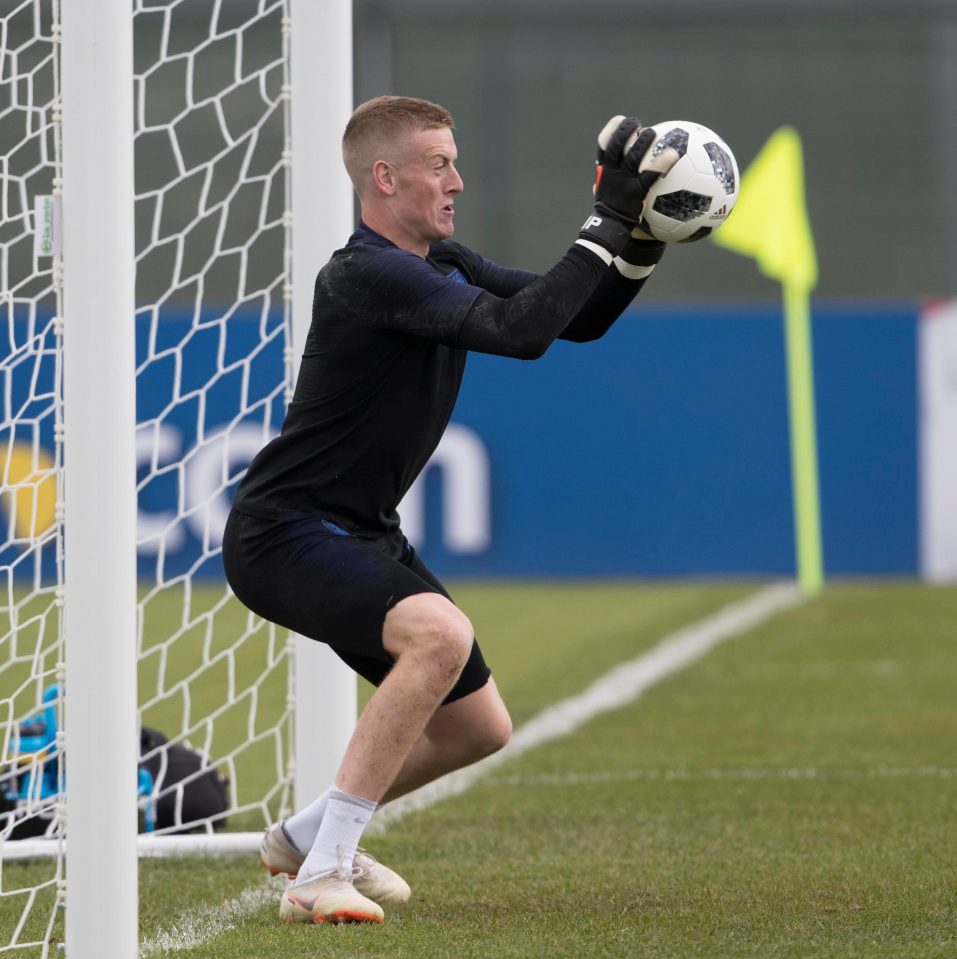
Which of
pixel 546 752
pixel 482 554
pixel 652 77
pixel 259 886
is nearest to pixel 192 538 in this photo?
pixel 482 554

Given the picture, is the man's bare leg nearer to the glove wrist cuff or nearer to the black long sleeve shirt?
the black long sleeve shirt

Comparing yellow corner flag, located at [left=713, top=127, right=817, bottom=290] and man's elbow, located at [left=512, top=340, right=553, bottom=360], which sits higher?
yellow corner flag, located at [left=713, top=127, right=817, bottom=290]

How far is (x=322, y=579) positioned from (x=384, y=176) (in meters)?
0.90

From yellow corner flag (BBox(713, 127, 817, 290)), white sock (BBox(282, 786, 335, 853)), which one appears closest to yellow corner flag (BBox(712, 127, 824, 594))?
yellow corner flag (BBox(713, 127, 817, 290))

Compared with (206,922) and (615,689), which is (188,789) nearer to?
(206,922)

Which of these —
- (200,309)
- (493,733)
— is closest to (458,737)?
(493,733)

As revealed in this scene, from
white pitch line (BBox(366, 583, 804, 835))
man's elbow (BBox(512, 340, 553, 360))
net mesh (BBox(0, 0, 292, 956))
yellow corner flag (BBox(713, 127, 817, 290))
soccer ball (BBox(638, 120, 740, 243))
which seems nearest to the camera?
man's elbow (BBox(512, 340, 553, 360))

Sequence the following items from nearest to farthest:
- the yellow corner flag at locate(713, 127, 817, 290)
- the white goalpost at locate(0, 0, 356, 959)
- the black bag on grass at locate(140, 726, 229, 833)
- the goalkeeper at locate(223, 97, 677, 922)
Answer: the white goalpost at locate(0, 0, 356, 959), the goalkeeper at locate(223, 97, 677, 922), the black bag on grass at locate(140, 726, 229, 833), the yellow corner flag at locate(713, 127, 817, 290)

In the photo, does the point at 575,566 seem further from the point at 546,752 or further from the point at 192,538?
the point at 546,752

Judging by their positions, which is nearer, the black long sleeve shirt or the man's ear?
the black long sleeve shirt

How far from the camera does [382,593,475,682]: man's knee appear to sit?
3.93m

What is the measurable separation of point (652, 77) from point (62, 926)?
1298cm

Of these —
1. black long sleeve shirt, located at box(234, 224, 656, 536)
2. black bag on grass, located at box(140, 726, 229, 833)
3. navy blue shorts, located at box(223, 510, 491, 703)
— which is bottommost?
black bag on grass, located at box(140, 726, 229, 833)

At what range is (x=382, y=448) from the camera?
408 cm
